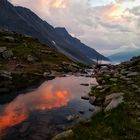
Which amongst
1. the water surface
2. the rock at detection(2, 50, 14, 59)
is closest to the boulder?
the rock at detection(2, 50, 14, 59)

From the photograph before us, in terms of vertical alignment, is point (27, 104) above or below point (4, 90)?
below

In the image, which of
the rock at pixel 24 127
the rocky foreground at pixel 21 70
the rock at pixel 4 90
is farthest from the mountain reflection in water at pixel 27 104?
the rock at pixel 4 90

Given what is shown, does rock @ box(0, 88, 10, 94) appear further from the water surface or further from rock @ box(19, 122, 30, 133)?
rock @ box(19, 122, 30, 133)

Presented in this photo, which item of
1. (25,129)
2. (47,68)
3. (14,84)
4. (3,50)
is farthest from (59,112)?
(3,50)

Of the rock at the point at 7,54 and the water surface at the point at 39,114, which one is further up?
the rock at the point at 7,54

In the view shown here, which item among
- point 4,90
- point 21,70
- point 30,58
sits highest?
point 30,58

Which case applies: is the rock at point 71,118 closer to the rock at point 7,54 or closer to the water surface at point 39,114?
the water surface at point 39,114

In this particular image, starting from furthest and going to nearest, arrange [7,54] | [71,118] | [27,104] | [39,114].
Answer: [7,54]
[27,104]
[39,114]
[71,118]

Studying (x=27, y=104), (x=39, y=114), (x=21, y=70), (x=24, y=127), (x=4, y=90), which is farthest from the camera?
(x=21, y=70)

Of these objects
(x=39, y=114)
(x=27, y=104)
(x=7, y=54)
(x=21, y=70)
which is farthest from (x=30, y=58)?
(x=39, y=114)

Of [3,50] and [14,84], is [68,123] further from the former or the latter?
[3,50]

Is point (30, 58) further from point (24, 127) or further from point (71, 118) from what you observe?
point (24, 127)

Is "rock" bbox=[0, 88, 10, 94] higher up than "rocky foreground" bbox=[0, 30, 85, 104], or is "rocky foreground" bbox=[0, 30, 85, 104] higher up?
"rocky foreground" bbox=[0, 30, 85, 104]

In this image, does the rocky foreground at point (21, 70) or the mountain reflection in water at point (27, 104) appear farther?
the rocky foreground at point (21, 70)
